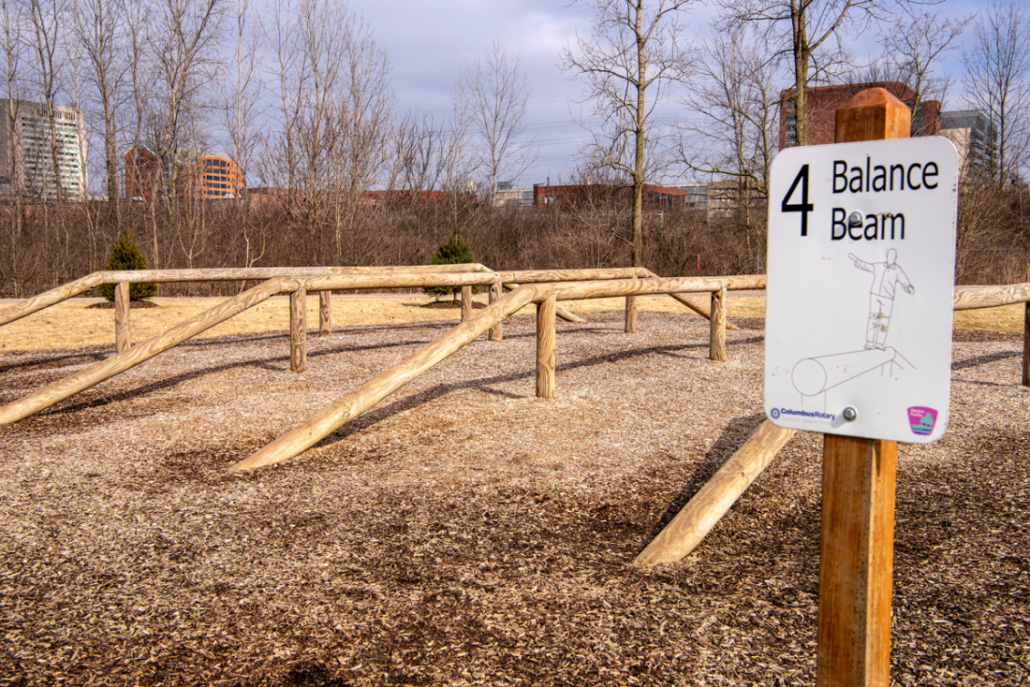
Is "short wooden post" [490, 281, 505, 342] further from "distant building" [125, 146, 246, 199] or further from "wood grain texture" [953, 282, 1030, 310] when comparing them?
"distant building" [125, 146, 246, 199]

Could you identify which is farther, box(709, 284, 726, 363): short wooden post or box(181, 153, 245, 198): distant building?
box(181, 153, 245, 198): distant building

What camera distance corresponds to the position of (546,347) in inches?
248

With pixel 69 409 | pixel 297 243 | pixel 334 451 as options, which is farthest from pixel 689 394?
pixel 297 243

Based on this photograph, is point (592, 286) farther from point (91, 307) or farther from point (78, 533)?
point (91, 307)

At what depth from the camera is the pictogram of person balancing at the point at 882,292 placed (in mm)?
1455

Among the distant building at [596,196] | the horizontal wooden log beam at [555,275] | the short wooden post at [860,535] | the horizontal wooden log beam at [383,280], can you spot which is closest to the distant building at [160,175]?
the distant building at [596,196]

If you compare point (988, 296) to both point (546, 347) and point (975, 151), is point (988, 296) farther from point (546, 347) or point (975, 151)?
point (975, 151)

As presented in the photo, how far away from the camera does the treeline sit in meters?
21.8

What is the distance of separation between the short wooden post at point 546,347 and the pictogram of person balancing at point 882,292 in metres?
4.68

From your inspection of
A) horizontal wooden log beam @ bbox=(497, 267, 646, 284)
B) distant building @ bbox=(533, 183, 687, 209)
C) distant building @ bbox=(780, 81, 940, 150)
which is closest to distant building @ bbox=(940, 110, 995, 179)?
distant building @ bbox=(780, 81, 940, 150)

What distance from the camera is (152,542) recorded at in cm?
354

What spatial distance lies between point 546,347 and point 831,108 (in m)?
29.6

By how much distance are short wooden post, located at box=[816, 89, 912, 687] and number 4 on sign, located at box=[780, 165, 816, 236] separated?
0.29 ft

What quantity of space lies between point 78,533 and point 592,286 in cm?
435
